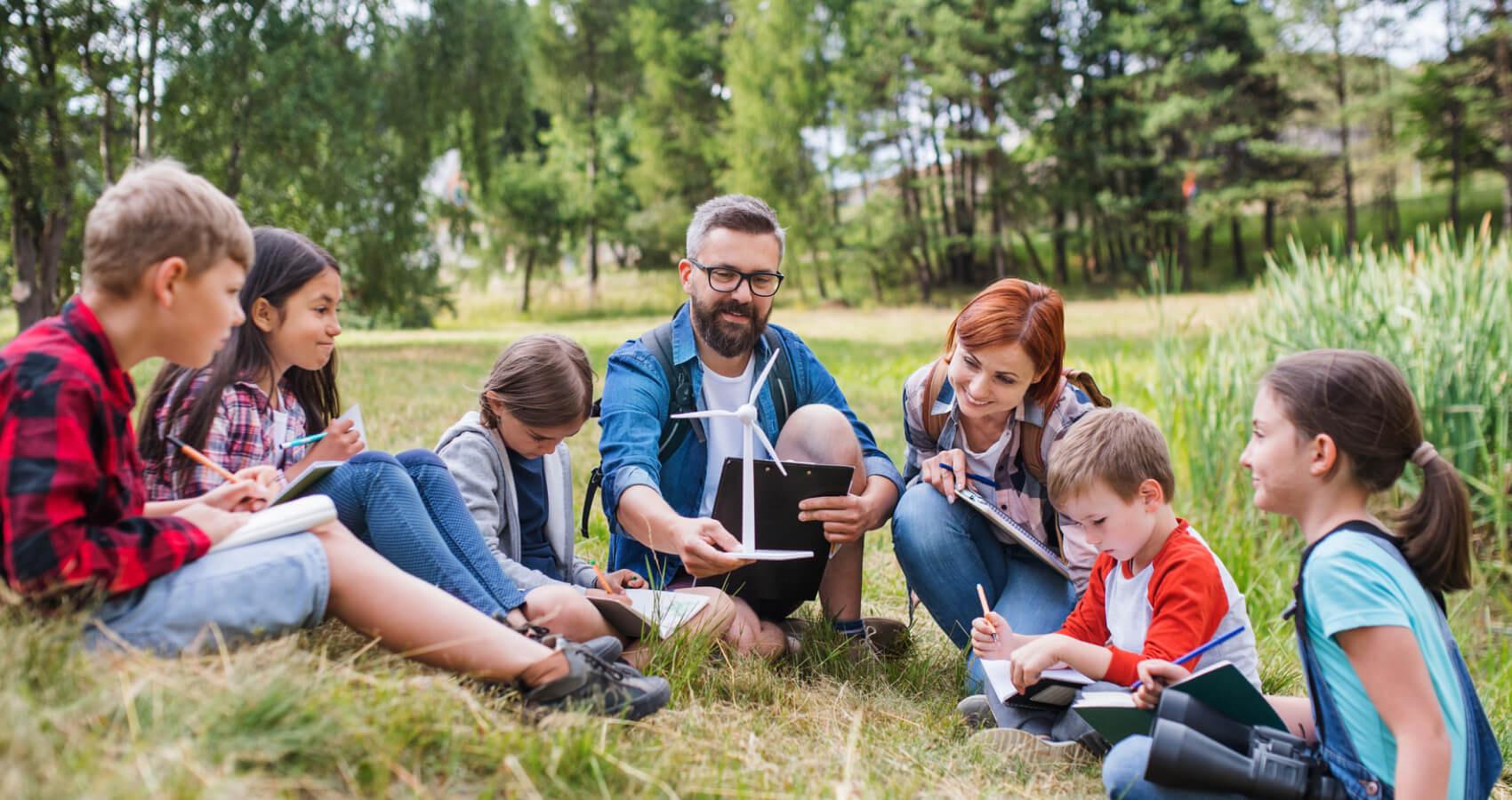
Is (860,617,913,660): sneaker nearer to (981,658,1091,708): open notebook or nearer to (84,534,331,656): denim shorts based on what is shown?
(981,658,1091,708): open notebook

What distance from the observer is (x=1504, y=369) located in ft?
16.2

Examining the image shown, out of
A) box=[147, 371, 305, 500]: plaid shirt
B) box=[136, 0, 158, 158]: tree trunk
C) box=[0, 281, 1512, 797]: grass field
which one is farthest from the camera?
box=[136, 0, 158, 158]: tree trunk

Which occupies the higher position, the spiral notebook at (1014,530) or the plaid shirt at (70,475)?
the plaid shirt at (70,475)

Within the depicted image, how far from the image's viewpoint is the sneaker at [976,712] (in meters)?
2.87

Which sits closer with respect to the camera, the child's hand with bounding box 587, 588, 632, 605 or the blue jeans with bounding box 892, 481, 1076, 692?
the child's hand with bounding box 587, 588, 632, 605

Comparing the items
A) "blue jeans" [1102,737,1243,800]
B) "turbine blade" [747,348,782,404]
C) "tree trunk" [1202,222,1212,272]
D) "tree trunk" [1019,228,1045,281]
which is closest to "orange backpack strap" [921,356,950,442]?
"turbine blade" [747,348,782,404]

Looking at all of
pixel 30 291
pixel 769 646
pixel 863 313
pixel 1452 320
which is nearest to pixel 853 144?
pixel 863 313

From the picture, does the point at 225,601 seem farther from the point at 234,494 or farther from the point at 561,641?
the point at 561,641

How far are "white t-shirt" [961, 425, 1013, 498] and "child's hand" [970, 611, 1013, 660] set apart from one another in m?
0.58

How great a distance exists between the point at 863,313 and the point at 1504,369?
24.1 metres

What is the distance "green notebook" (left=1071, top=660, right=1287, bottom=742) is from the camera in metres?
2.28

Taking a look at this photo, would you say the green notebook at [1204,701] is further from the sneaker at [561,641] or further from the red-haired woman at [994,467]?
the sneaker at [561,641]

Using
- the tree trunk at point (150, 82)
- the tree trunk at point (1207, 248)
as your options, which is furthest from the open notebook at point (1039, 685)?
the tree trunk at point (1207, 248)

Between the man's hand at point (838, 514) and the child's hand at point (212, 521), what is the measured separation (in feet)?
4.84
